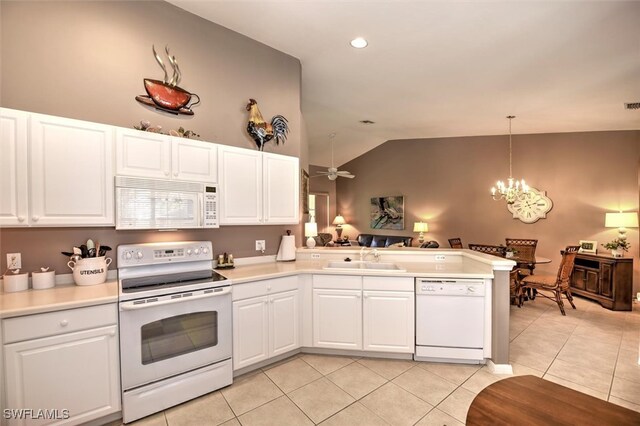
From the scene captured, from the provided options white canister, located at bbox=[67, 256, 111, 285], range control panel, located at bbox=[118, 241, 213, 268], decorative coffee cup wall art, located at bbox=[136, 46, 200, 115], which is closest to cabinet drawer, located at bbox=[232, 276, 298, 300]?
range control panel, located at bbox=[118, 241, 213, 268]

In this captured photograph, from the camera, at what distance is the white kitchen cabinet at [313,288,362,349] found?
2.78 m

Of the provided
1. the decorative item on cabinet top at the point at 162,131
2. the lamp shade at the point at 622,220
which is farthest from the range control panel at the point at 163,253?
the lamp shade at the point at 622,220

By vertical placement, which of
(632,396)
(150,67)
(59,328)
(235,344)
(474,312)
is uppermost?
(150,67)

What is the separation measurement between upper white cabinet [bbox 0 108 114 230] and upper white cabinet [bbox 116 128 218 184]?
0.10 m

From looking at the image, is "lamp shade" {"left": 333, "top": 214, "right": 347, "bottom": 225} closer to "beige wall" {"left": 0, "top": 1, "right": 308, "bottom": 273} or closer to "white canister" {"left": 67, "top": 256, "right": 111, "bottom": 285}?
"beige wall" {"left": 0, "top": 1, "right": 308, "bottom": 273}

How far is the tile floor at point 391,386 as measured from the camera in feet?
6.61

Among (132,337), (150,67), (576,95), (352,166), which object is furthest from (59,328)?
(352,166)

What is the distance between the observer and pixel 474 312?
2658mm

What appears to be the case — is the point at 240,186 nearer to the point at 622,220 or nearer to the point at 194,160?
the point at 194,160

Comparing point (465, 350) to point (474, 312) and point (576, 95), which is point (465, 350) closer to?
point (474, 312)

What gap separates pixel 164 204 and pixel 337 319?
1.93 meters

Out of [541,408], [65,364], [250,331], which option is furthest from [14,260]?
[541,408]

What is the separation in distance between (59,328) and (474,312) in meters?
3.22

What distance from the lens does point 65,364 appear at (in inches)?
67.4
